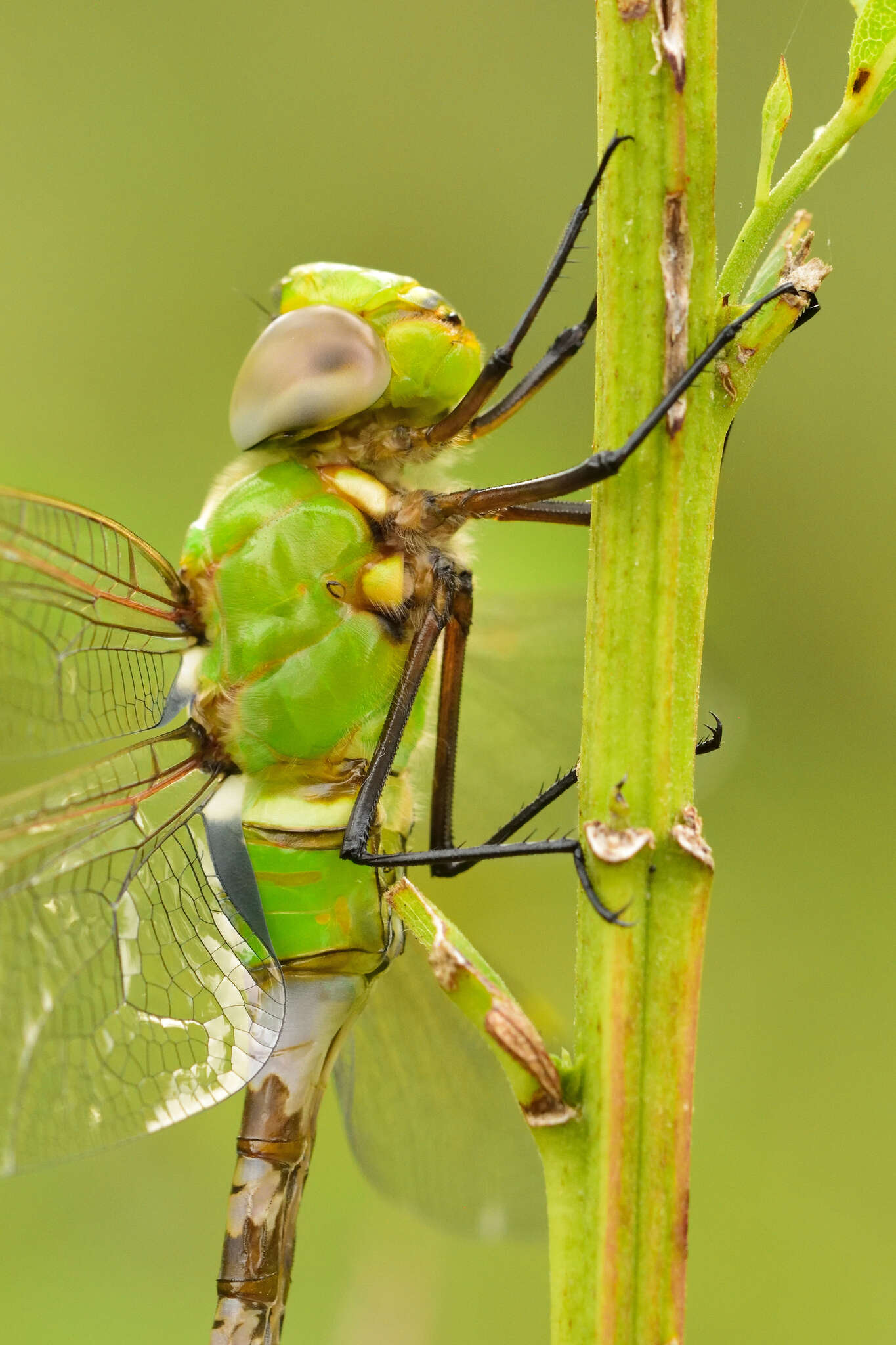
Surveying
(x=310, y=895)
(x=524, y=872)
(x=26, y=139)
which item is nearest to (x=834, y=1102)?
(x=524, y=872)

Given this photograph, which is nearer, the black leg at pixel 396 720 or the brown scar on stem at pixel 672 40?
the brown scar on stem at pixel 672 40

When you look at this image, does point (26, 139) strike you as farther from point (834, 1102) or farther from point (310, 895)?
point (834, 1102)

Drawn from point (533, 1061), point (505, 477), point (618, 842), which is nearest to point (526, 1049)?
point (533, 1061)

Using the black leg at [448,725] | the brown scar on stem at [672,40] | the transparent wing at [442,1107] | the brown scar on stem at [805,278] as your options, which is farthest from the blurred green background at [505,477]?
the brown scar on stem at [672,40]

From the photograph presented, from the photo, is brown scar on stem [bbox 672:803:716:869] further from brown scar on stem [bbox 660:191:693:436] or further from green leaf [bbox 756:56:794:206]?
green leaf [bbox 756:56:794:206]

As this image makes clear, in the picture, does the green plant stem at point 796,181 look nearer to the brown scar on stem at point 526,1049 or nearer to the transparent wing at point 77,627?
the brown scar on stem at point 526,1049

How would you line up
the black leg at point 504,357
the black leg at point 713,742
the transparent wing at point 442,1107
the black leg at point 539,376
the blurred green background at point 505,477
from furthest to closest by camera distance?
the blurred green background at point 505,477 < the transparent wing at point 442,1107 < the black leg at point 713,742 < the black leg at point 539,376 < the black leg at point 504,357
